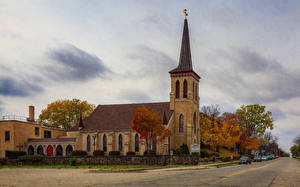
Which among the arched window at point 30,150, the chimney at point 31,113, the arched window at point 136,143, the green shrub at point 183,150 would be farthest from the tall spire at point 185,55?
the chimney at point 31,113

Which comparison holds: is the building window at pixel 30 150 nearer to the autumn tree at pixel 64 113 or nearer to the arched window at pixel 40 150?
the arched window at pixel 40 150

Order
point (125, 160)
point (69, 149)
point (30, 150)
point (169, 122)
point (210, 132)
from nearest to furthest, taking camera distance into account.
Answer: point (125, 160) → point (169, 122) → point (30, 150) → point (69, 149) → point (210, 132)

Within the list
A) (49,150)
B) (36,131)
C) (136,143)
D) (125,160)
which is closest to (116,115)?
(136,143)

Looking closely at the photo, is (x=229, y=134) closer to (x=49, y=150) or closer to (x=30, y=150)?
(x=49, y=150)

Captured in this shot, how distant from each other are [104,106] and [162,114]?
44.5ft

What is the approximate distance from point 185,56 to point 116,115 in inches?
680

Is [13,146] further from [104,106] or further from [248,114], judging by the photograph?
[248,114]

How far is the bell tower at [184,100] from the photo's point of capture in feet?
193

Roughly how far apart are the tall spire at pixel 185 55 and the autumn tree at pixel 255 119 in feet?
84.1

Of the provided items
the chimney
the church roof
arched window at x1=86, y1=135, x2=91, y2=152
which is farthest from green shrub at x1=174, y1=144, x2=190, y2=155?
the chimney

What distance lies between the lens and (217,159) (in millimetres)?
57781

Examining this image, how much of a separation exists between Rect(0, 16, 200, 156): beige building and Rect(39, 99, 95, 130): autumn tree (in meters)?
20.4

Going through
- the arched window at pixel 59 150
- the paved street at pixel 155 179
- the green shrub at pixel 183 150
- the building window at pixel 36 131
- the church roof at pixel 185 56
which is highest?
the church roof at pixel 185 56

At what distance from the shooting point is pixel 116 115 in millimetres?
63438
